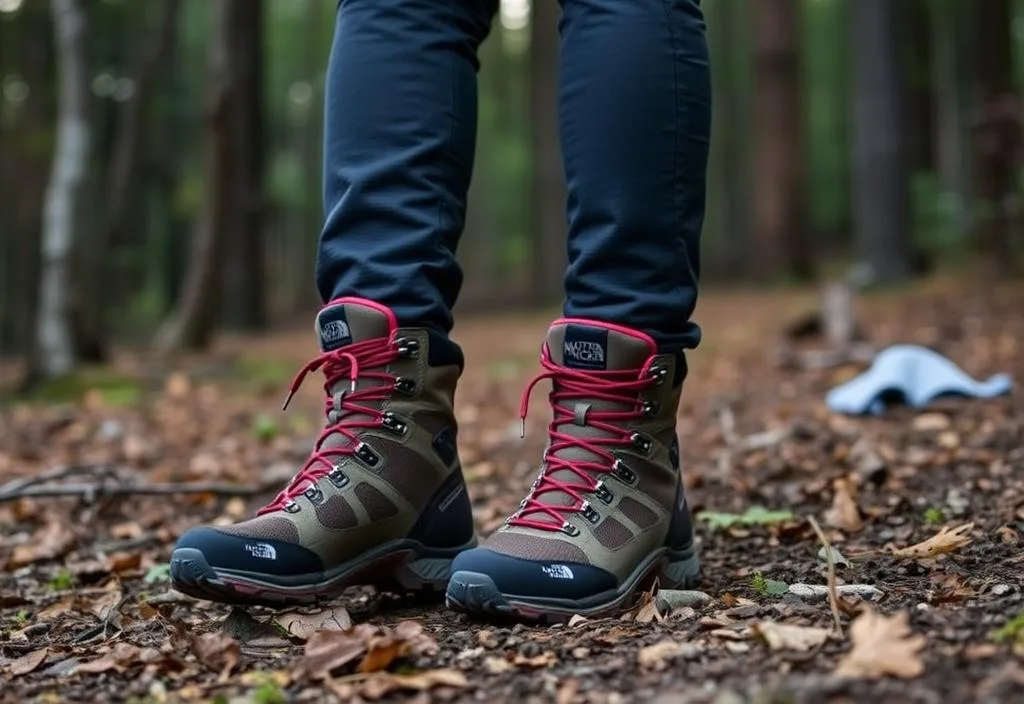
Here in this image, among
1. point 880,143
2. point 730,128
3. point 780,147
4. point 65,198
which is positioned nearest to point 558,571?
point 65,198

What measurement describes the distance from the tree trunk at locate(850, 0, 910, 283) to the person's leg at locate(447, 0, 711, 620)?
314 inches

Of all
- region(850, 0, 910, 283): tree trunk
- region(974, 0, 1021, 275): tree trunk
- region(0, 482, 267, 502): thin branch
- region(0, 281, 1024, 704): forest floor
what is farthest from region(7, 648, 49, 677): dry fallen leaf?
region(850, 0, 910, 283): tree trunk

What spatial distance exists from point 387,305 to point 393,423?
171 mm

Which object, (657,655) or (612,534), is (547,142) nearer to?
(612,534)

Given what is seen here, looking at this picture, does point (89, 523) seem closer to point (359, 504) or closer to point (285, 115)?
point (359, 504)

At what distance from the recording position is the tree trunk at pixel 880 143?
29.4ft

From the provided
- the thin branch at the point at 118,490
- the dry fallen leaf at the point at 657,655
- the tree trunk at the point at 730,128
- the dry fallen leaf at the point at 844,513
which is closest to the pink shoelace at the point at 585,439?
the dry fallen leaf at the point at 657,655

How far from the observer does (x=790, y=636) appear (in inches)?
46.9

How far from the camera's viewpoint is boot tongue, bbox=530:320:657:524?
1546mm

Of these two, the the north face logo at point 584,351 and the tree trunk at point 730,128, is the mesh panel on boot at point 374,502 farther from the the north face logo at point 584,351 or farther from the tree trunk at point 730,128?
the tree trunk at point 730,128

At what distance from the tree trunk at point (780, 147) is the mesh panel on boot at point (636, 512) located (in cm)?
998

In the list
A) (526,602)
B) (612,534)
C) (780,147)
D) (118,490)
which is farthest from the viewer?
(780,147)

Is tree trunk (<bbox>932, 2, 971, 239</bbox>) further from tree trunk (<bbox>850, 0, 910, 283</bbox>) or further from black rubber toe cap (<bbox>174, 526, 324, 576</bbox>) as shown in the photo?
black rubber toe cap (<bbox>174, 526, 324, 576</bbox>)

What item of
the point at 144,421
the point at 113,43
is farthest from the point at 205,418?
the point at 113,43
